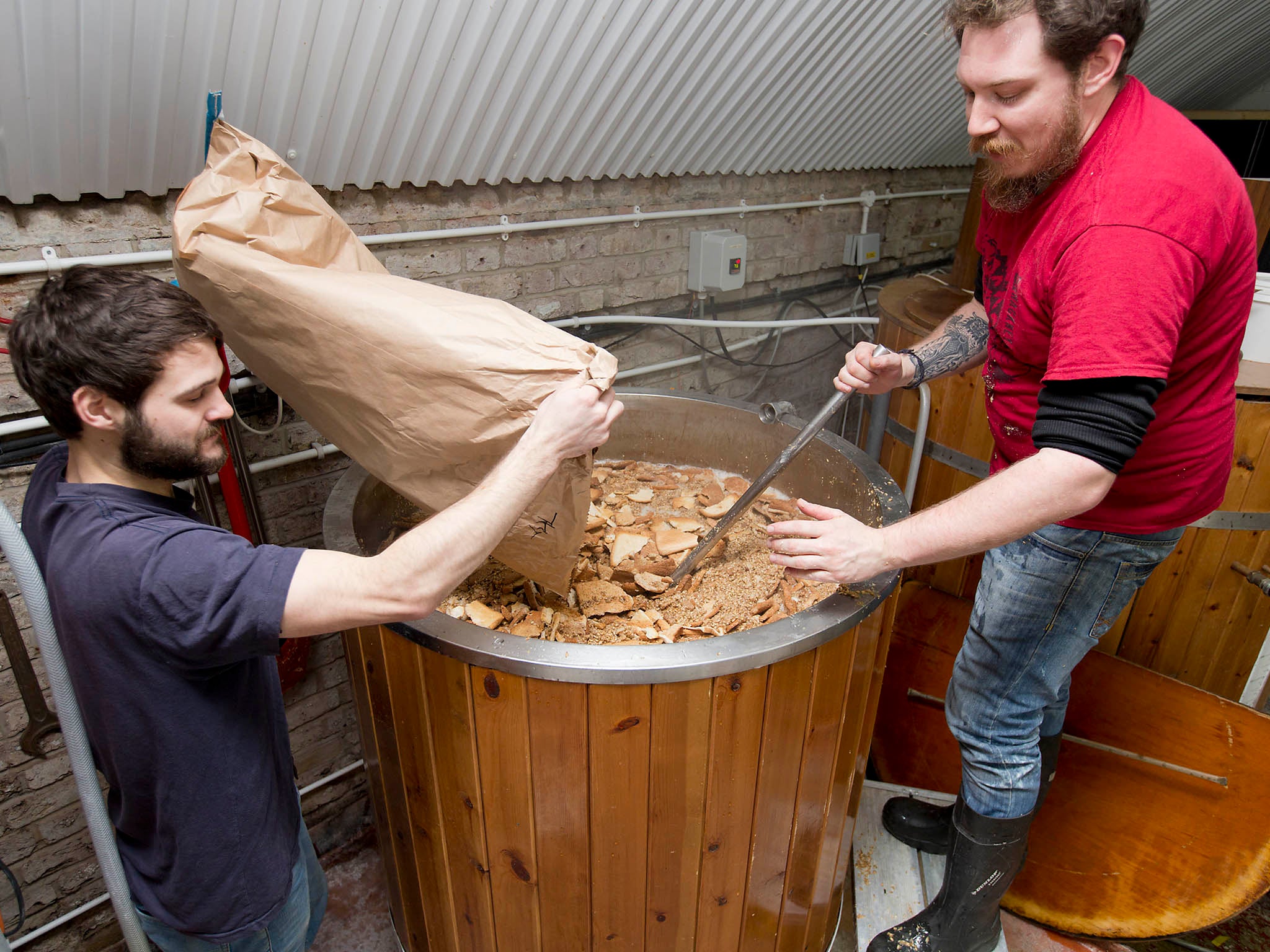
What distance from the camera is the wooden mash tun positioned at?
170 cm

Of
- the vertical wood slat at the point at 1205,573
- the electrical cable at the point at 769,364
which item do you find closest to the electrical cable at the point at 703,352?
the electrical cable at the point at 769,364

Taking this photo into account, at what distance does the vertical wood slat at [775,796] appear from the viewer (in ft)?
3.88

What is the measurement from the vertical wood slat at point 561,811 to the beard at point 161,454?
19.5 inches

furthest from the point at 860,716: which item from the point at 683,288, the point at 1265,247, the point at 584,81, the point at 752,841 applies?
the point at 1265,247

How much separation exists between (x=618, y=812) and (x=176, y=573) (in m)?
0.67

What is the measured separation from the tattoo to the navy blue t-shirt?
3.79 ft

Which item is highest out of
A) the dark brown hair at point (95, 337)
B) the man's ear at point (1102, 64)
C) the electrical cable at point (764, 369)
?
the man's ear at point (1102, 64)

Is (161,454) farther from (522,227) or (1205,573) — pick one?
(1205,573)

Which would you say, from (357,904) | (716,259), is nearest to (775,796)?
(357,904)

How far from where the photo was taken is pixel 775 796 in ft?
4.15

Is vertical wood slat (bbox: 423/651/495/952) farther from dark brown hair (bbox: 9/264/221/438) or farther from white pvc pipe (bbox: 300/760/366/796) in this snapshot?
white pvc pipe (bbox: 300/760/366/796)

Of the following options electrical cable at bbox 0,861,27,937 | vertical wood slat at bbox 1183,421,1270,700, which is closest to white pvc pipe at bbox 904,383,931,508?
vertical wood slat at bbox 1183,421,1270,700

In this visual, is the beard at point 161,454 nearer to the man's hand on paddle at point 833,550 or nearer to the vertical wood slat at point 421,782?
the vertical wood slat at point 421,782

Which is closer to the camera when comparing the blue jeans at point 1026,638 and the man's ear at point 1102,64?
the man's ear at point 1102,64
